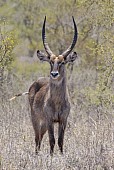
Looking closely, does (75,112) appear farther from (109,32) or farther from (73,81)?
(73,81)

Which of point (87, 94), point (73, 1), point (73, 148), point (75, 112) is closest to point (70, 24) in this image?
point (73, 1)

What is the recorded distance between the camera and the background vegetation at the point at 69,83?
923cm

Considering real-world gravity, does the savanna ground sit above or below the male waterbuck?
below

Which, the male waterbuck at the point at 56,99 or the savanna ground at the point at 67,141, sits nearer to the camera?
the savanna ground at the point at 67,141

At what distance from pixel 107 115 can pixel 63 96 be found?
8.48 feet

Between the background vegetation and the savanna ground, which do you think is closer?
the savanna ground

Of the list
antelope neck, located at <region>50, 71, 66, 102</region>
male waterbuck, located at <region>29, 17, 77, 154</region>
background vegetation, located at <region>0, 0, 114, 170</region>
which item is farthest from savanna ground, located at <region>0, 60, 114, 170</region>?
antelope neck, located at <region>50, 71, 66, 102</region>

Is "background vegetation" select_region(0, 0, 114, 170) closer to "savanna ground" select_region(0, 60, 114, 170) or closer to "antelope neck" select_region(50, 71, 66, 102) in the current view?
"savanna ground" select_region(0, 60, 114, 170)

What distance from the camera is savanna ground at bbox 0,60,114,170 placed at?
8.83 m

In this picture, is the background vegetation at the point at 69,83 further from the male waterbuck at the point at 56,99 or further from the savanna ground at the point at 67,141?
the male waterbuck at the point at 56,99

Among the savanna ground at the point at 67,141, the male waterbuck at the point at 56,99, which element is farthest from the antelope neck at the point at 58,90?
the savanna ground at the point at 67,141

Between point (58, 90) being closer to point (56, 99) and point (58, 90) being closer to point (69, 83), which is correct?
point (56, 99)

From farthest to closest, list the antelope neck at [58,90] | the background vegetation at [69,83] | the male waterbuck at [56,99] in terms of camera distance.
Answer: the antelope neck at [58,90] < the male waterbuck at [56,99] < the background vegetation at [69,83]

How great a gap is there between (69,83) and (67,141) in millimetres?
7580
